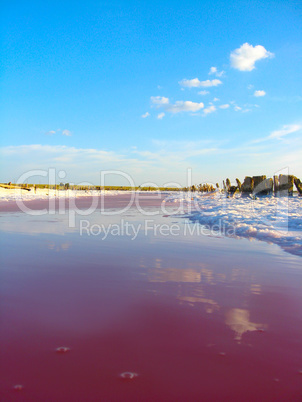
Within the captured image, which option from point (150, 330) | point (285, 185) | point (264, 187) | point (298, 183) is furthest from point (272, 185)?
point (150, 330)

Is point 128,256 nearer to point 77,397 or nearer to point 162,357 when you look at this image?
point 162,357

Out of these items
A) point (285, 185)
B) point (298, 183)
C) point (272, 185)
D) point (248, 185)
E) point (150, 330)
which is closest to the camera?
point (150, 330)

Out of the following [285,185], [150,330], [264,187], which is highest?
[285,185]

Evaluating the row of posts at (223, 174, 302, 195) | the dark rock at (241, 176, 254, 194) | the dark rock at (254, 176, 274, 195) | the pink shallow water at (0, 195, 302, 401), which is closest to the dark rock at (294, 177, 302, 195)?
the row of posts at (223, 174, 302, 195)

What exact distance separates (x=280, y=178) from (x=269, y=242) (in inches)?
715

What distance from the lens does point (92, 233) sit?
6031 millimetres

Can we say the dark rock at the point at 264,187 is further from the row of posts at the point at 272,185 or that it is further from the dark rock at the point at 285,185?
the dark rock at the point at 285,185

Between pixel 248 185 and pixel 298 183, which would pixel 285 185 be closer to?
pixel 298 183

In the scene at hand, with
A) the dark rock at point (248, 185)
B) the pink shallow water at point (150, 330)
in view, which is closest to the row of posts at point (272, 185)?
the dark rock at point (248, 185)

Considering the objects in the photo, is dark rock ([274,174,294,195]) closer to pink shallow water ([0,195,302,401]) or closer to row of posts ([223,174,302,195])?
row of posts ([223,174,302,195])

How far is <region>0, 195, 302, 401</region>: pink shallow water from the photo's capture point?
4.21ft

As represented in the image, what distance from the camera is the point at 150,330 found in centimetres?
180

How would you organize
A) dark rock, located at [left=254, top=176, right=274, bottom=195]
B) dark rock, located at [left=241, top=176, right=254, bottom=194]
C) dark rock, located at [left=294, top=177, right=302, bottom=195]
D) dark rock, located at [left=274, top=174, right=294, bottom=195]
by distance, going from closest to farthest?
dark rock, located at [left=294, top=177, right=302, bottom=195]
dark rock, located at [left=274, top=174, right=294, bottom=195]
dark rock, located at [left=254, top=176, right=274, bottom=195]
dark rock, located at [left=241, top=176, right=254, bottom=194]

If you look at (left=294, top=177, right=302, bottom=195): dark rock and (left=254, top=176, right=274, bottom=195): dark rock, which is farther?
(left=254, top=176, right=274, bottom=195): dark rock
